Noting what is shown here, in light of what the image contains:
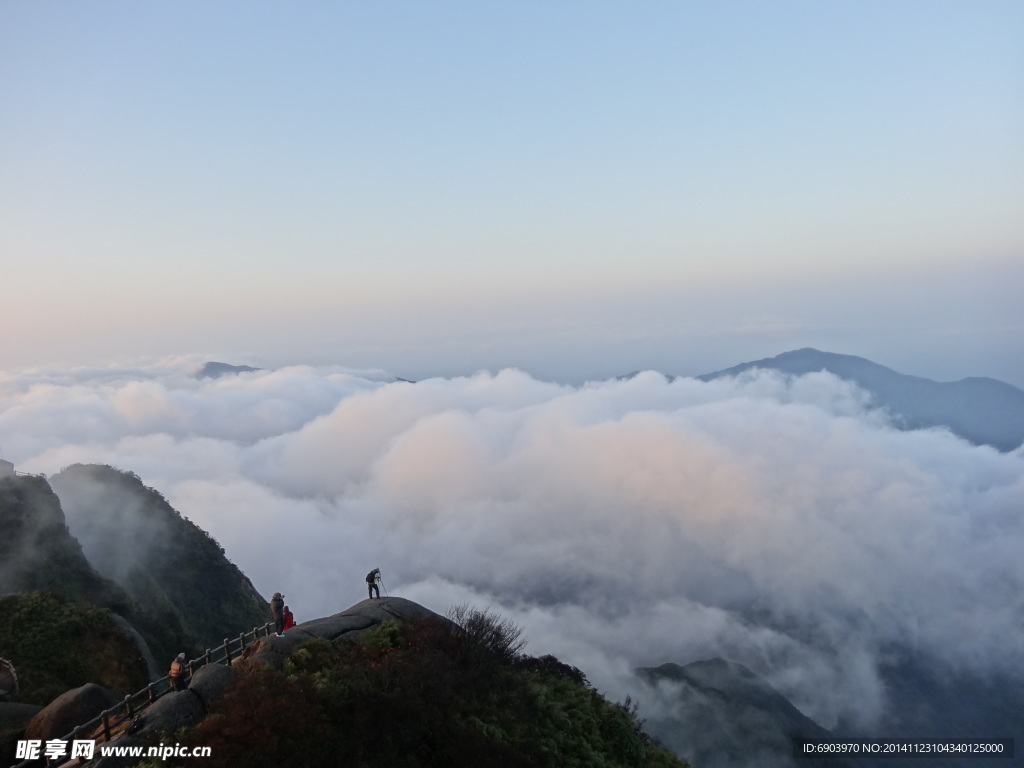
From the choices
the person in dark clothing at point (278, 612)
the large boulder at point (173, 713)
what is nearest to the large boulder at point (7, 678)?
the person in dark clothing at point (278, 612)

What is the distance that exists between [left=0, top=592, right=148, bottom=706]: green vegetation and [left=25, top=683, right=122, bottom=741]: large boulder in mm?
8652

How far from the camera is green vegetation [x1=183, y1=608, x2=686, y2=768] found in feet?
51.4

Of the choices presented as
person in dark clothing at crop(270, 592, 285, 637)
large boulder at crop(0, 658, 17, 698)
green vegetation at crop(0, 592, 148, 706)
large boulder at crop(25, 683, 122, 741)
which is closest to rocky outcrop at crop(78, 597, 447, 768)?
person in dark clothing at crop(270, 592, 285, 637)

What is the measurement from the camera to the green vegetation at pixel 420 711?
1568 centimetres

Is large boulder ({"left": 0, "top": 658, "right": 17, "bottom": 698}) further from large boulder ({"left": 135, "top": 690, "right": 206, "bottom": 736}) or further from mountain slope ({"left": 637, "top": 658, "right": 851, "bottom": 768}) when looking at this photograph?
mountain slope ({"left": 637, "top": 658, "right": 851, "bottom": 768})

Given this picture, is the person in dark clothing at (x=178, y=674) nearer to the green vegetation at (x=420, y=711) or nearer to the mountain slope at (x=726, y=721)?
the green vegetation at (x=420, y=711)

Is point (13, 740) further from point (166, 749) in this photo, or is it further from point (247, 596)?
point (247, 596)

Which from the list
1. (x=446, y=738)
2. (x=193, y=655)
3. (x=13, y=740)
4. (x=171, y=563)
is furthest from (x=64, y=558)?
(x=446, y=738)

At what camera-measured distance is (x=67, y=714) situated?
1922 centimetres

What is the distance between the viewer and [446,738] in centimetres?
1802

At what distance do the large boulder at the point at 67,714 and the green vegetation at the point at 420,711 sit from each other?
5.33m

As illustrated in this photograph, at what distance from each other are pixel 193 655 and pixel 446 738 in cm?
3781

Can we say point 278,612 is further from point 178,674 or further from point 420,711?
point 420,711

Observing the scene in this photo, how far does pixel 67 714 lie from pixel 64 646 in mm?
13741
